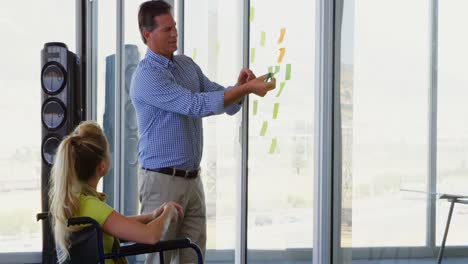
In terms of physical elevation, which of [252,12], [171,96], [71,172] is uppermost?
[252,12]

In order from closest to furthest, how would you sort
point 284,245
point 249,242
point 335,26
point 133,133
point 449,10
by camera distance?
point 449,10 < point 335,26 < point 284,245 < point 249,242 < point 133,133

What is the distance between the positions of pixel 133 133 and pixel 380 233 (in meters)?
2.90

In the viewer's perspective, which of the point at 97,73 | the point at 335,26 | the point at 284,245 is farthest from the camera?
the point at 97,73

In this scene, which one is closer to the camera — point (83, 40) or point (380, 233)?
point (380, 233)

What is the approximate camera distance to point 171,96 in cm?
262

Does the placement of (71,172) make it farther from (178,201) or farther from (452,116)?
(452,116)

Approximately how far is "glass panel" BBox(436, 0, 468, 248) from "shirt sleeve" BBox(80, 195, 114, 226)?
1.01 m

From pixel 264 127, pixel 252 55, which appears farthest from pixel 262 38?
pixel 264 127

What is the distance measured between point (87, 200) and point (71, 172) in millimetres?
103

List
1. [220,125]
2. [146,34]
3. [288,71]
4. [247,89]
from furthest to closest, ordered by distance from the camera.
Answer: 1. [220,125]
2. [288,71]
3. [146,34]
4. [247,89]

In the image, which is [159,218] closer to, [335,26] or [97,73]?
[335,26]

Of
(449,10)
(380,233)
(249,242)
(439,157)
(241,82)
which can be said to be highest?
(449,10)

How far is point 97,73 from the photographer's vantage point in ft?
17.4

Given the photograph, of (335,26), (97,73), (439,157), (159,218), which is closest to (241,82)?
(335,26)
